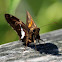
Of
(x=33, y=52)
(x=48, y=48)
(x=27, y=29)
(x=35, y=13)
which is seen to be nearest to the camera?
(x=33, y=52)

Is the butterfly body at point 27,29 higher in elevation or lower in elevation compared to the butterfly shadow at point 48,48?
higher

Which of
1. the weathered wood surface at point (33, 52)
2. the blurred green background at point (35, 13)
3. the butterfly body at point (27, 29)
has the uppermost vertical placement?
the blurred green background at point (35, 13)

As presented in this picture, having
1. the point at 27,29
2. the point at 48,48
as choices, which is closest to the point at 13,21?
the point at 27,29

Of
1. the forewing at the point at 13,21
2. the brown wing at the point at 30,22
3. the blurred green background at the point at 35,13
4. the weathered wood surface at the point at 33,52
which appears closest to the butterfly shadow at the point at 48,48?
the weathered wood surface at the point at 33,52

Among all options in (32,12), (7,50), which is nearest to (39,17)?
(32,12)

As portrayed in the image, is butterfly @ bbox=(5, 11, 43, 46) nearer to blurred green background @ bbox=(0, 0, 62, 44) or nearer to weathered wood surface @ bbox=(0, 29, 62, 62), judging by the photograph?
weathered wood surface @ bbox=(0, 29, 62, 62)

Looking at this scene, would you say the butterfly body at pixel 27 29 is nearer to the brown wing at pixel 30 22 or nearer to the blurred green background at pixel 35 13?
the brown wing at pixel 30 22

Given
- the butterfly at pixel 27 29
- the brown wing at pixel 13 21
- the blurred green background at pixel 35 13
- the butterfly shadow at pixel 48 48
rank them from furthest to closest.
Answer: the blurred green background at pixel 35 13 → the brown wing at pixel 13 21 → the butterfly at pixel 27 29 → the butterfly shadow at pixel 48 48

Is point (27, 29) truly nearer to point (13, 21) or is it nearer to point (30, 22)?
point (30, 22)
